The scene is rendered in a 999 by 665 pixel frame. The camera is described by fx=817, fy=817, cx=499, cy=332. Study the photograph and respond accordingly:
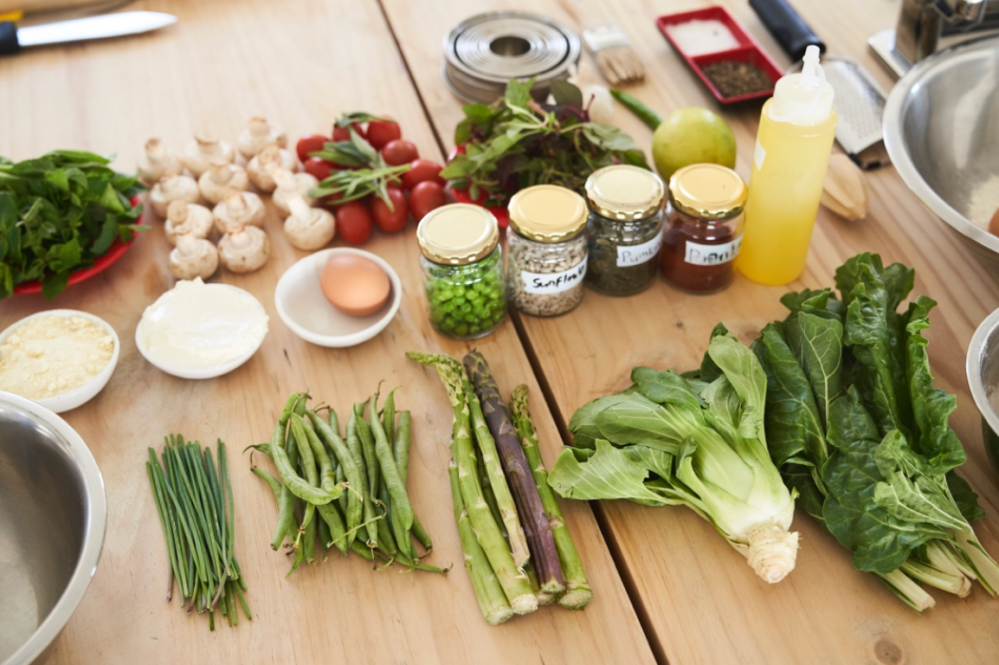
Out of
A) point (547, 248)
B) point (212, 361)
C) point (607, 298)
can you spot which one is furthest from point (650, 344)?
point (212, 361)

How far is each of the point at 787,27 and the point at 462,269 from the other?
1098 millimetres

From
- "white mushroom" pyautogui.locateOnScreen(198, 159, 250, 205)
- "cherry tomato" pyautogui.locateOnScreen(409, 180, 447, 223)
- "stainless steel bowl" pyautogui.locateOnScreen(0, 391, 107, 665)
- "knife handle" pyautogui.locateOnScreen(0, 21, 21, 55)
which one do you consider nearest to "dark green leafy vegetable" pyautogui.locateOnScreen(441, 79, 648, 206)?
"cherry tomato" pyautogui.locateOnScreen(409, 180, 447, 223)

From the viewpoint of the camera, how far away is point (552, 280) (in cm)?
126

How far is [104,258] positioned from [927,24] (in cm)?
162

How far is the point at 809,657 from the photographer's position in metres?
0.95

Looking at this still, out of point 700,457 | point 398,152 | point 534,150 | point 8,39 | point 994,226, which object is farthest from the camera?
point 8,39

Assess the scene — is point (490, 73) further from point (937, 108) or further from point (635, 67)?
point (937, 108)

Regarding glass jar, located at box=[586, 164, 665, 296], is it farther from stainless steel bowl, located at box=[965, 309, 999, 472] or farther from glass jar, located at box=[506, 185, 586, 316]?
stainless steel bowl, located at box=[965, 309, 999, 472]

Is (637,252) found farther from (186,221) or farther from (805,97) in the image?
(186,221)

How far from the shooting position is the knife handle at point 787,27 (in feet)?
5.82

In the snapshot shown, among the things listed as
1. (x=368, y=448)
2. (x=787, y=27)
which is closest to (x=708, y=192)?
(x=368, y=448)

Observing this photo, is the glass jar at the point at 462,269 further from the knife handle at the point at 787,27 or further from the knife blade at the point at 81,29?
the knife blade at the point at 81,29

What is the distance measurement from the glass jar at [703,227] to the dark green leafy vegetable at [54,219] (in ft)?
2.97

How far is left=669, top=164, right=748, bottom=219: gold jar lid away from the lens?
3.93ft
